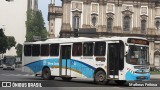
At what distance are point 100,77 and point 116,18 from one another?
5692cm

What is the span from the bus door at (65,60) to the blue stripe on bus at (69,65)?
71mm

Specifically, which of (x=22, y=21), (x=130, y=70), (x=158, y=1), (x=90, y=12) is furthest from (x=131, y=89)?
(x=22, y=21)

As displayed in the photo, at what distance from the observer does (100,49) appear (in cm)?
2556

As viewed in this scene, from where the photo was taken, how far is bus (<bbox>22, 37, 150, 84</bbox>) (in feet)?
79.3

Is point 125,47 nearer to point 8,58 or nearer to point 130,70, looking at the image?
point 130,70

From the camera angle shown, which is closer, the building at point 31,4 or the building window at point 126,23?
the building window at point 126,23

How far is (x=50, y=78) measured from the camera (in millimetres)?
29672

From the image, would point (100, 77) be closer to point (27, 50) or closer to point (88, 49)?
point (88, 49)

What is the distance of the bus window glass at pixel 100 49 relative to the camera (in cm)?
2533

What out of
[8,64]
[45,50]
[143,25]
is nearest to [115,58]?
[45,50]

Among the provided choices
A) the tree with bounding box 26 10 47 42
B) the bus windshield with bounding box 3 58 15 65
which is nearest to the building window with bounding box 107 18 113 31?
the bus windshield with bounding box 3 58 15 65

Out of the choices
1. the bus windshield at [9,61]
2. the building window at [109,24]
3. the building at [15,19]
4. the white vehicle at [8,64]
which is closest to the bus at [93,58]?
the white vehicle at [8,64]

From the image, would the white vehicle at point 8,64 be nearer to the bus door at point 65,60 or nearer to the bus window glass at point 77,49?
the bus door at point 65,60

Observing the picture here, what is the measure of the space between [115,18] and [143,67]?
5751 centimetres
